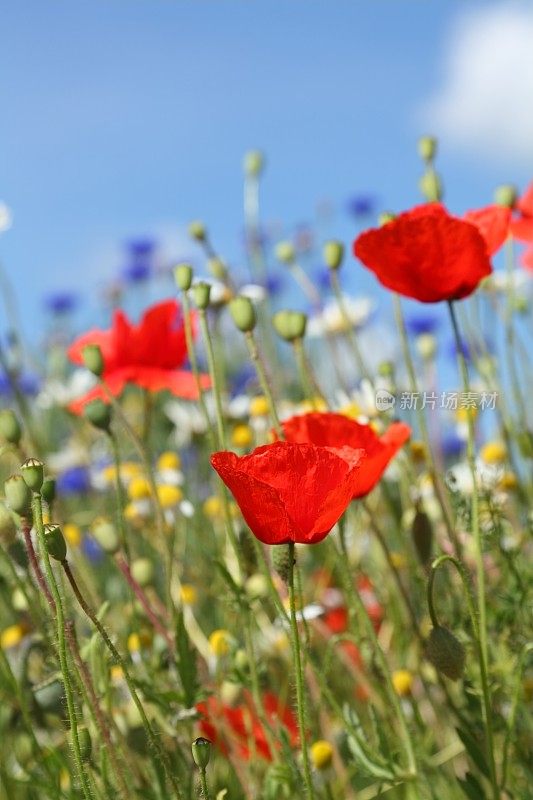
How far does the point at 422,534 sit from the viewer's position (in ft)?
3.96

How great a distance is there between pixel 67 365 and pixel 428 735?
3696 millimetres

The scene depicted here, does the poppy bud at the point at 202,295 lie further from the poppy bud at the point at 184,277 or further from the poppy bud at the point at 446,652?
the poppy bud at the point at 446,652

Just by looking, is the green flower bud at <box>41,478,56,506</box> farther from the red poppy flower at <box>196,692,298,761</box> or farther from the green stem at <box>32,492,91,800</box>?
the red poppy flower at <box>196,692,298,761</box>

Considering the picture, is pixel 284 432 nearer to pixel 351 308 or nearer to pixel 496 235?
pixel 496 235

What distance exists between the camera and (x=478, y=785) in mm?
958

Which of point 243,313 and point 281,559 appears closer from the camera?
point 281,559

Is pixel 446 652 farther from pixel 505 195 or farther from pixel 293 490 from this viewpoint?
pixel 505 195

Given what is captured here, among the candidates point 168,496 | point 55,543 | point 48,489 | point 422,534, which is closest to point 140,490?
point 168,496

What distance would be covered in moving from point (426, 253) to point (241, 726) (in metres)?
0.60

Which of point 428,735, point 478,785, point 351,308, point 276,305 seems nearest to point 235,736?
point 428,735

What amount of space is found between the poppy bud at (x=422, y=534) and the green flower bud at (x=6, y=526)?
1.34 feet

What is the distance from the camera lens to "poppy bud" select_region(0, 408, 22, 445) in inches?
40.4

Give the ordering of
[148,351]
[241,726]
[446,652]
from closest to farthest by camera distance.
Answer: [446,652]
[241,726]
[148,351]

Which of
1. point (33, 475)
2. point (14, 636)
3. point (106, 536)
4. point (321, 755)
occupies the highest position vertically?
point (33, 475)
